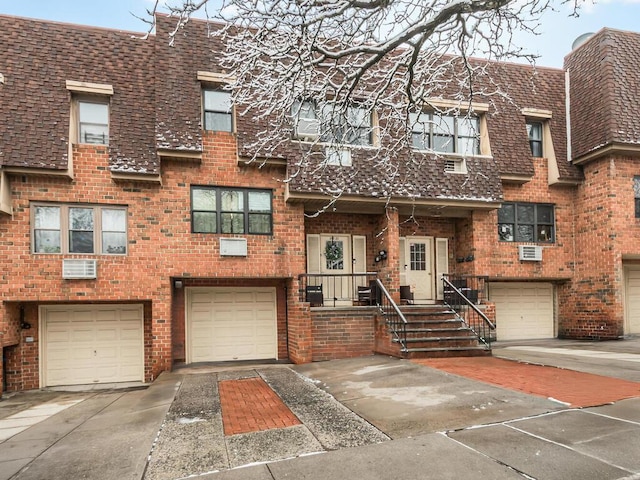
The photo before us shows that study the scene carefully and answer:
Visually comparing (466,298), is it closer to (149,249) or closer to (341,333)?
(341,333)

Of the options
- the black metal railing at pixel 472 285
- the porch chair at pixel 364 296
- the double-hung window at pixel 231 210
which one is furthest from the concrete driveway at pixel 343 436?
the double-hung window at pixel 231 210

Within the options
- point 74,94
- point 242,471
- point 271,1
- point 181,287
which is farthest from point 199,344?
point 271,1

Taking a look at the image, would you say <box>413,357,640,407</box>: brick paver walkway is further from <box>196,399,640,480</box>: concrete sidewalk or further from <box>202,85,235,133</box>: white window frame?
<box>202,85,235,133</box>: white window frame

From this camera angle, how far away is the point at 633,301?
45.0ft

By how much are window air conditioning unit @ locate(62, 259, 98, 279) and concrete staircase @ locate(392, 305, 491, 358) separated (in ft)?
24.4

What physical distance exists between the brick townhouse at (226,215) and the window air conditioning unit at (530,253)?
11cm

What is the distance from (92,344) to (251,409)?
700 centimetres

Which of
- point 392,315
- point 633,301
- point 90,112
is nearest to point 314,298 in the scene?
point 392,315

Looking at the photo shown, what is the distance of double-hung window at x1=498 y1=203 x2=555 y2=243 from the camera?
13.1m

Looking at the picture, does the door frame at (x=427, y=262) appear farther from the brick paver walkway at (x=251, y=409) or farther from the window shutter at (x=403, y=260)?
the brick paver walkway at (x=251, y=409)

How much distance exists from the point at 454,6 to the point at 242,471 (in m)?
5.51

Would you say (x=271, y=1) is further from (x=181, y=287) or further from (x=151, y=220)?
(x=181, y=287)

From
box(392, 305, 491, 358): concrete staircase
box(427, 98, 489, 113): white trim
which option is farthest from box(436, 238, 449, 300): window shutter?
box(427, 98, 489, 113): white trim

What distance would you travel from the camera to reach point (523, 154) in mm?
12781
